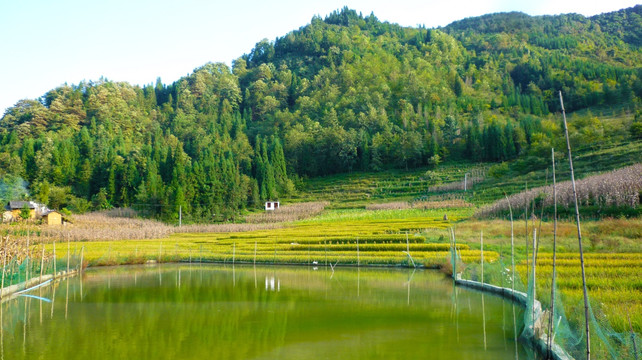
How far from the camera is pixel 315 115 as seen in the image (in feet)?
435

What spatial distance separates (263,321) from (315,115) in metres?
119

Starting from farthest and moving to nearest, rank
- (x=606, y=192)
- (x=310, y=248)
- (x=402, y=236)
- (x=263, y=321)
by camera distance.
→ (x=310, y=248) → (x=402, y=236) → (x=606, y=192) → (x=263, y=321)

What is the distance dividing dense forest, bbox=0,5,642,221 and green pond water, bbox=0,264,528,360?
45.4 metres

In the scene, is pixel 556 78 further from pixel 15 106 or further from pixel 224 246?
pixel 15 106

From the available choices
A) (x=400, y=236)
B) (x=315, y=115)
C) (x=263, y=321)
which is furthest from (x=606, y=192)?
(x=315, y=115)

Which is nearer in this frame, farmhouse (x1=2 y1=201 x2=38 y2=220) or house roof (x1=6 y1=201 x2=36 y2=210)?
farmhouse (x1=2 y1=201 x2=38 y2=220)

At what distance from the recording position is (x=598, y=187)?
1318 inches

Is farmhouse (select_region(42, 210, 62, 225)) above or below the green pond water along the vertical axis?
above

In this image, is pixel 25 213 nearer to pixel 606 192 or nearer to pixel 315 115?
pixel 606 192

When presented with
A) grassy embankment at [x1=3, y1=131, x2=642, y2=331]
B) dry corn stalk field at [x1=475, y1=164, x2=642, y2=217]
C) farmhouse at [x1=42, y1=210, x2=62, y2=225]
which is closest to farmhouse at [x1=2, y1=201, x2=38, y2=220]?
farmhouse at [x1=42, y1=210, x2=62, y2=225]

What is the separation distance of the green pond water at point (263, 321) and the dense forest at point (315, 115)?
1787 inches

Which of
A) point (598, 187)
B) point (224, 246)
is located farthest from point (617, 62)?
point (224, 246)

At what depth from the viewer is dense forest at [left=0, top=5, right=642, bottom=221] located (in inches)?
2940

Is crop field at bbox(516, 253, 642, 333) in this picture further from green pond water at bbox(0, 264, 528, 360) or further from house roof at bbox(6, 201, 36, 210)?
house roof at bbox(6, 201, 36, 210)
